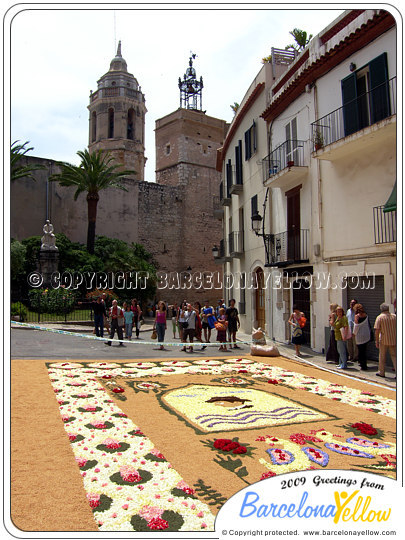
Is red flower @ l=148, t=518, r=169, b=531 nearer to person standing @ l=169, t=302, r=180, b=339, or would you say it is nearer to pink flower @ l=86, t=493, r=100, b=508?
pink flower @ l=86, t=493, r=100, b=508

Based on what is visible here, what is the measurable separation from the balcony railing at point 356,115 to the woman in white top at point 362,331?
4741 mm

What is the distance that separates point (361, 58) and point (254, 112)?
8.78 metres

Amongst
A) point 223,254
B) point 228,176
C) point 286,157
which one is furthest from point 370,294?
point 228,176

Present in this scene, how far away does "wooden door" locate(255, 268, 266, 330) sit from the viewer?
1913 centimetres

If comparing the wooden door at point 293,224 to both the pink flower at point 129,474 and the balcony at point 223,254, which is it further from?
the pink flower at point 129,474

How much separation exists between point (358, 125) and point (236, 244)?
12.0 metres

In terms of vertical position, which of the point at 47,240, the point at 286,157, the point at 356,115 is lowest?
the point at 47,240

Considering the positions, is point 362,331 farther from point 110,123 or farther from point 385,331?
point 110,123

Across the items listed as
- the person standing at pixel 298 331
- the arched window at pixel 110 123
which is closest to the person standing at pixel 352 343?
the person standing at pixel 298 331

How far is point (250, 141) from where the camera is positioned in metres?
20.2

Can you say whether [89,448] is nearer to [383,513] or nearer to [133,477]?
[133,477]

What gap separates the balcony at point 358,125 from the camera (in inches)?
398

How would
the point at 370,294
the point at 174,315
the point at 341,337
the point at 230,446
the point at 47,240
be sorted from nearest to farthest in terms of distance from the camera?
the point at 230,446
the point at 341,337
the point at 370,294
the point at 47,240
the point at 174,315
